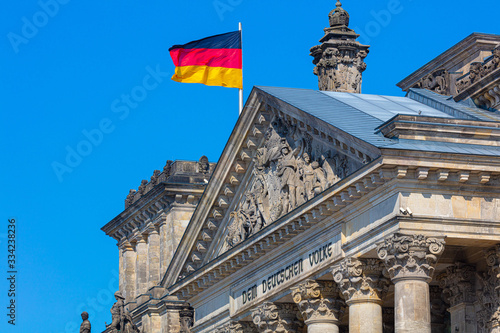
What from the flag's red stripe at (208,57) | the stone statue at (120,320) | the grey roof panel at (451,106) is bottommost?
the stone statue at (120,320)

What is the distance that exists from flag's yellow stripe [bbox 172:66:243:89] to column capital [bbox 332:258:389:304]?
21.0m

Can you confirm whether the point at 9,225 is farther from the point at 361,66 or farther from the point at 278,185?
the point at 278,185

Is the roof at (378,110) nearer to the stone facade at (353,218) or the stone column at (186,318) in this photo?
the stone facade at (353,218)

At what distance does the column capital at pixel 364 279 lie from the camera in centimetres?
4950

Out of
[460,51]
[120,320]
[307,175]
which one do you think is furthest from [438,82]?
[120,320]

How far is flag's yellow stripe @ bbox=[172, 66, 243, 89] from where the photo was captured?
69.1 meters

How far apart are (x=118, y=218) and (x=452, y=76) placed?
34.4m

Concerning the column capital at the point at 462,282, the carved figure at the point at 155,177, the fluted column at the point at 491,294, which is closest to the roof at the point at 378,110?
the fluted column at the point at 491,294

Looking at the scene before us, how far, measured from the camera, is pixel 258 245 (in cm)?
5703

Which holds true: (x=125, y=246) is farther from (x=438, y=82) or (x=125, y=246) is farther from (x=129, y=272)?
(x=438, y=82)

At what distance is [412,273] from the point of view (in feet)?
153

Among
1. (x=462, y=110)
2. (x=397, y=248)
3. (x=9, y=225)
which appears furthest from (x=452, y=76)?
(x=9, y=225)

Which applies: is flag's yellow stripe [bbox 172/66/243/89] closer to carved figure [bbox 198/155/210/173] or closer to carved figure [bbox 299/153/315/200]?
carved figure [bbox 299/153/315/200]

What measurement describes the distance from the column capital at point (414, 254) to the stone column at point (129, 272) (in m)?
43.6
